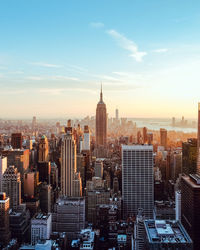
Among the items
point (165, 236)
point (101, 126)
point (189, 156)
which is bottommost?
point (165, 236)

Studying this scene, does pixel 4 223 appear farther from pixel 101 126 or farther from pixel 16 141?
pixel 101 126

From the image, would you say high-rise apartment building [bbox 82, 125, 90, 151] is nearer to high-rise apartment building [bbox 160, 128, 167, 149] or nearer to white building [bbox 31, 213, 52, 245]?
high-rise apartment building [bbox 160, 128, 167, 149]

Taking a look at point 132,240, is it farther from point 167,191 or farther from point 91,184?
point 167,191

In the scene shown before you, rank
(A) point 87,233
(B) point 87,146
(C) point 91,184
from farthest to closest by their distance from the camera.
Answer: (B) point 87,146 < (C) point 91,184 < (A) point 87,233

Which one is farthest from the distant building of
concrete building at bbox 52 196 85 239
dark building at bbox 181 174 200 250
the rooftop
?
concrete building at bbox 52 196 85 239

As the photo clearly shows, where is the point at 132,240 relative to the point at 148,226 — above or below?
below

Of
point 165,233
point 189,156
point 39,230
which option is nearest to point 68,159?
point 39,230

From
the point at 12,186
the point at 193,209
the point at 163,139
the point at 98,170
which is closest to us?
the point at 193,209

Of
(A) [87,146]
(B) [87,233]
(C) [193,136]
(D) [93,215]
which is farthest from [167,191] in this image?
(A) [87,146]
